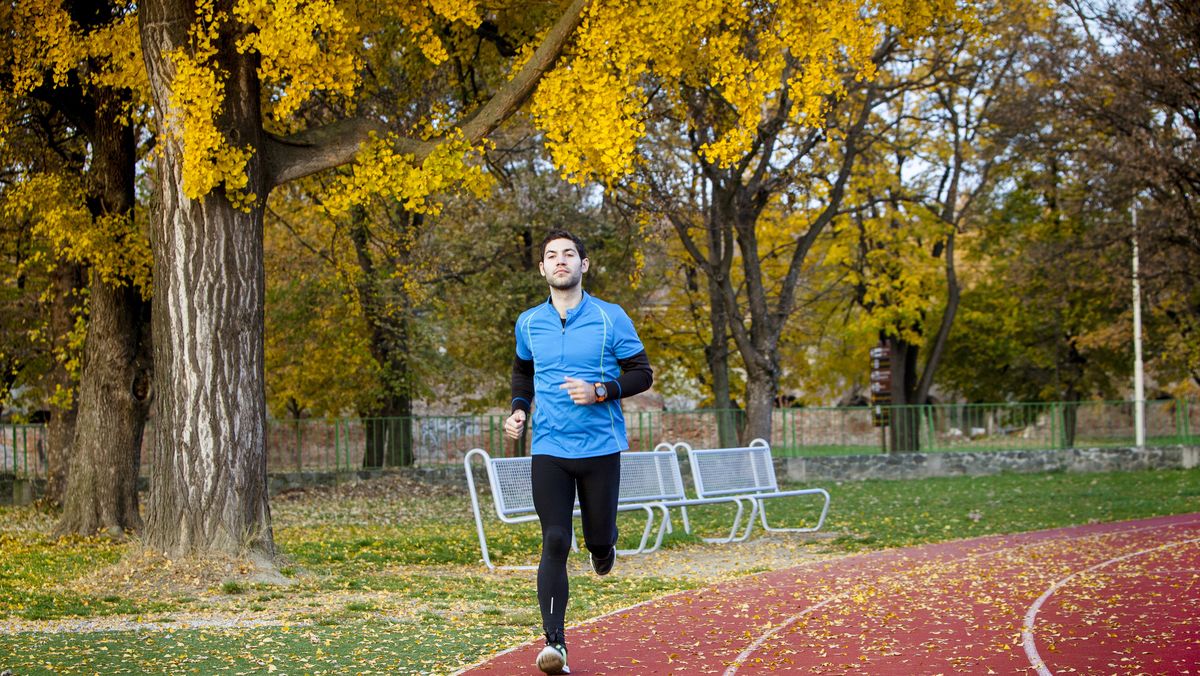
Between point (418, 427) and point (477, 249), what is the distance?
13.9 ft

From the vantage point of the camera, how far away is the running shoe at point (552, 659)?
6.28m

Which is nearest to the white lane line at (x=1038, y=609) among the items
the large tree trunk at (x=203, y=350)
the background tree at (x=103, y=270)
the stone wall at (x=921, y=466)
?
the large tree trunk at (x=203, y=350)

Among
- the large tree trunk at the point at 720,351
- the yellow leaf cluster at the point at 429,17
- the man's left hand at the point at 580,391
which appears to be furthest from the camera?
the large tree trunk at the point at 720,351

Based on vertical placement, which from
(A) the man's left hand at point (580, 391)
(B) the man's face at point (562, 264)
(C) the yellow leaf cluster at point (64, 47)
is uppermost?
(C) the yellow leaf cluster at point (64, 47)

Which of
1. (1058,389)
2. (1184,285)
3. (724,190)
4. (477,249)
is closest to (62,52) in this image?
(724,190)

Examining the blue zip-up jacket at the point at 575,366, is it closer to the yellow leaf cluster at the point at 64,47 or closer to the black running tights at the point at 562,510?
the black running tights at the point at 562,510

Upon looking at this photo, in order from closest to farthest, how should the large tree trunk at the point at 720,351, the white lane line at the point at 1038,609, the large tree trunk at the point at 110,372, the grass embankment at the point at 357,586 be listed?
1. the white lane line at the point at 1038,609
2. the grass embankment at the point at 357,586
3. the large tree trunk at the point at 110,372
4. the large tree trunk at the point at 720,351

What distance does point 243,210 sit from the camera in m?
11.3

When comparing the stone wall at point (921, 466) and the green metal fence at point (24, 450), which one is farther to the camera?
the stone wall at point (921, 466)

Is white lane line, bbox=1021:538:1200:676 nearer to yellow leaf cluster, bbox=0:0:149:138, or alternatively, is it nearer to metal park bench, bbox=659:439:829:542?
metal park bench, bbox=659:439:829:542

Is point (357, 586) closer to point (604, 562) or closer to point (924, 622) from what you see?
point (604, 562)

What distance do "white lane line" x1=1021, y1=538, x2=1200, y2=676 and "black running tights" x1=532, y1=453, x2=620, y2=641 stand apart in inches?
90.4

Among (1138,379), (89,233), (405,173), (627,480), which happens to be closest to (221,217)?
(405,173)

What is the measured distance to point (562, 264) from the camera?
6594 mm
